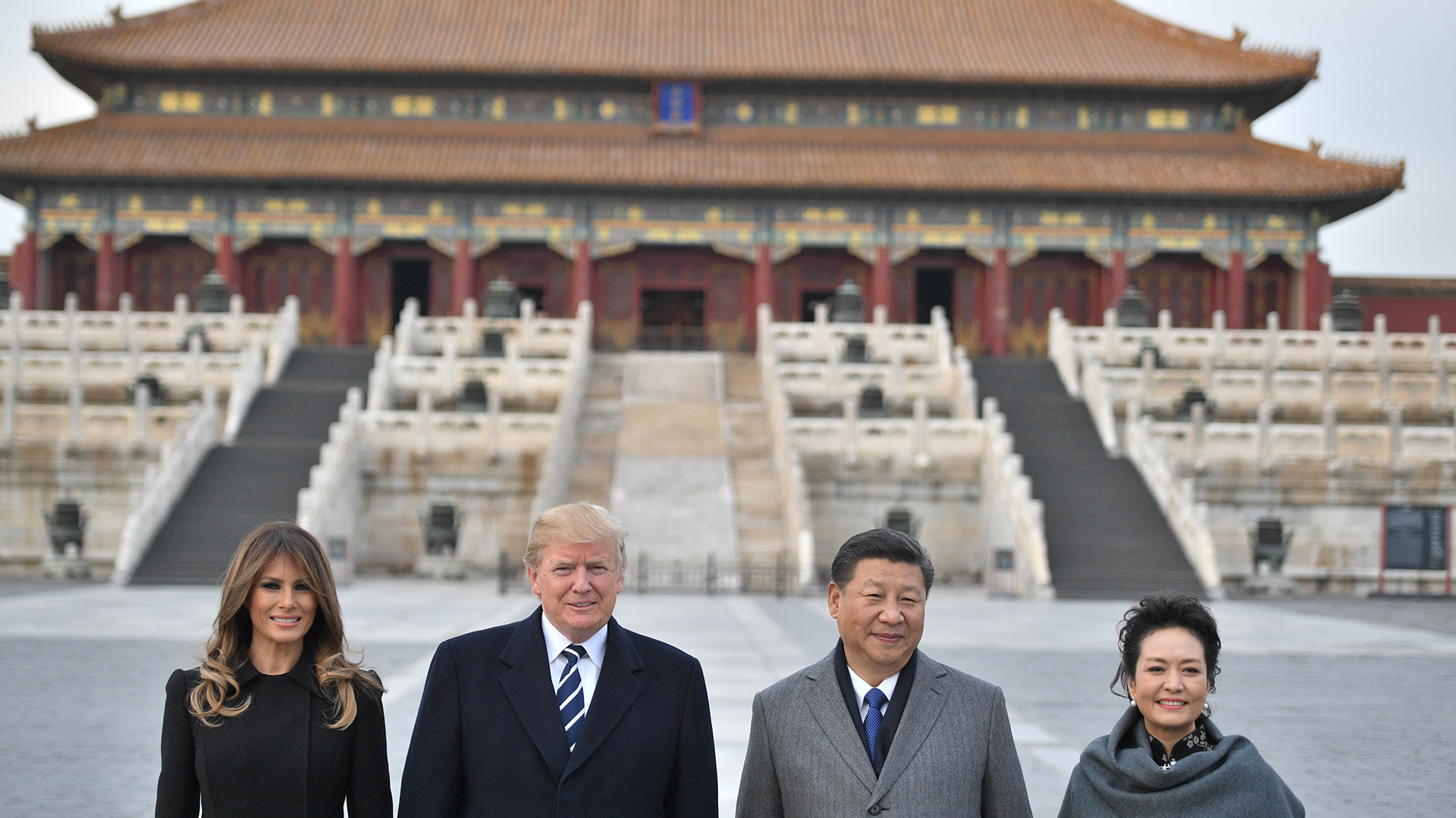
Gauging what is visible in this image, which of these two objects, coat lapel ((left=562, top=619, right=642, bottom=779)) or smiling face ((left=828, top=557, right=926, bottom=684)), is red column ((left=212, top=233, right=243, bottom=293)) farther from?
smiling face ((left=828, top=557, right=926, bottom=684))

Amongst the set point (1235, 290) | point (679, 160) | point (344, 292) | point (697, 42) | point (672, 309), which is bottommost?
point (672, 309)

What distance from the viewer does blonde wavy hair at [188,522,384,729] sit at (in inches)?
171

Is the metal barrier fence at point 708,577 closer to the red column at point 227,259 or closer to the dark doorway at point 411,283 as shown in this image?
the red column at point 227,259

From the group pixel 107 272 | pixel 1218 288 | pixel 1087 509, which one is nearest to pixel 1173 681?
pixel 1087 509

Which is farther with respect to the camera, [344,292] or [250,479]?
[344,292]

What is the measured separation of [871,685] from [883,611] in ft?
0.94

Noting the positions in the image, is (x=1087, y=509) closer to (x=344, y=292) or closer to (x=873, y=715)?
(x=873, y=715)

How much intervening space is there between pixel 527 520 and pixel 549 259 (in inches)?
703

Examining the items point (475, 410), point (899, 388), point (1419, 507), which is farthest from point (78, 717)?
point (1419, 507)

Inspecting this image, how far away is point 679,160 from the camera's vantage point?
3997cm

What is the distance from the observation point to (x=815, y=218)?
39.5 metres

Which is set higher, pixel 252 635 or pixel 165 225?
pixel 165 225

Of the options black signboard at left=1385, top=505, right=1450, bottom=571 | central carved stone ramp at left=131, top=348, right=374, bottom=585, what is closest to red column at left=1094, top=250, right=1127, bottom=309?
black signboard at left=1385, top=505, right=1450, bottom=571

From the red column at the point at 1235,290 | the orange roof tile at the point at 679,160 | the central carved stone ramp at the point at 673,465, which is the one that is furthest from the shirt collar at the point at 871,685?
the red column at the point at 1235,290
